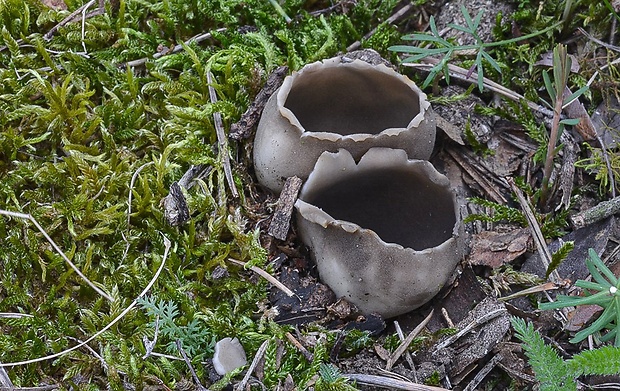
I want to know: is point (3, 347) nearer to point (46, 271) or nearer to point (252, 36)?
point (46, 271)

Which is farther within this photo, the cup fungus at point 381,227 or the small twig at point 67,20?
the small twig at point 67,20

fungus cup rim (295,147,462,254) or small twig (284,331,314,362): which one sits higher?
fungus cup rim (295,147,462,254)

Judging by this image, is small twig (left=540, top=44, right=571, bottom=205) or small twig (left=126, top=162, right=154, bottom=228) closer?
small twig (left=540, top=44, right=571, bottom=205)

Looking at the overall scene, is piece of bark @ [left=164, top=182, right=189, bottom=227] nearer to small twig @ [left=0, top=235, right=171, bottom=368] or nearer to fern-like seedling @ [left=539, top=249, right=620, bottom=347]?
small twig @ [left=0, top=235, right=171, bottom=368]

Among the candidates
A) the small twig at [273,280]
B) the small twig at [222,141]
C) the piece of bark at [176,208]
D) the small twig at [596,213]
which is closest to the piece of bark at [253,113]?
the small twig at [222,141]

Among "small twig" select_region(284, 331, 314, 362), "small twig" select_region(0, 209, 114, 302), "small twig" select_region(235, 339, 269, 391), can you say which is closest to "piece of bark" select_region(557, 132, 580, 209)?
"small twig" select_region(284, 331, 314, 362)

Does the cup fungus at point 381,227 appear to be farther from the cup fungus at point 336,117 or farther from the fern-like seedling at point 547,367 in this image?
the fern-like seedling at point 547,367

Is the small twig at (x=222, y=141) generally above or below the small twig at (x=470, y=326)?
above
